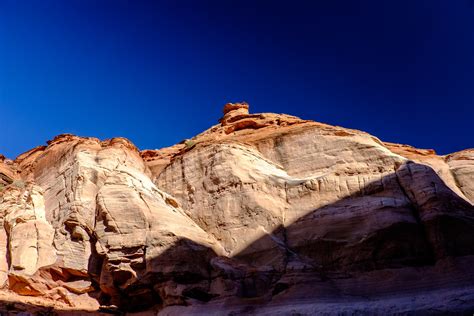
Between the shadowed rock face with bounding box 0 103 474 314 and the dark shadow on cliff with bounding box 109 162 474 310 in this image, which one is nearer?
the shadowed rock face with bounding box 0 103 474 314

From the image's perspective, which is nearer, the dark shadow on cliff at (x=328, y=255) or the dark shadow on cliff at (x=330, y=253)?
the dark shadow on cliff at (x=328, y=255)

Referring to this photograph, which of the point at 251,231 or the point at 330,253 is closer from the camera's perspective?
the point at 330,253

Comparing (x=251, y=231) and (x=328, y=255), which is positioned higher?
(x=251, y=231)

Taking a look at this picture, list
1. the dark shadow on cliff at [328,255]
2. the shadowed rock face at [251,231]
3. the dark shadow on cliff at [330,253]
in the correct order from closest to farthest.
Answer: the shadowed rock face at [251,231] < the dark shadow on cliff at [328,255] < the dark shadow on cliff at [330,253]

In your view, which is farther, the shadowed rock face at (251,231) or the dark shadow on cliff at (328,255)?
the dark shadow on cliff at (328,255)

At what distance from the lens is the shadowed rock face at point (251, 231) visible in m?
18.7

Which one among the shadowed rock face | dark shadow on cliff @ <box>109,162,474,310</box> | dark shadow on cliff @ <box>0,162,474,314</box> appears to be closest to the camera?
the shadowed rock face

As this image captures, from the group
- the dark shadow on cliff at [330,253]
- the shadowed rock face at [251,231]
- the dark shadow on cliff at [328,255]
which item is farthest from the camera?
the dark shadow on cliff at [330,253]

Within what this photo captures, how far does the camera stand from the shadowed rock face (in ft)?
61.4

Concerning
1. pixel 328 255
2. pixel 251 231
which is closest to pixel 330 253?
pixel 328 255

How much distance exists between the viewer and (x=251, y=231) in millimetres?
22688

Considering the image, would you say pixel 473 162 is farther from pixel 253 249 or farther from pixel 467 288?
pixel 253 249

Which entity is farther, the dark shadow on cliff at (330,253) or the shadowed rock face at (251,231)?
the dark shadow on cliff at (330,253)

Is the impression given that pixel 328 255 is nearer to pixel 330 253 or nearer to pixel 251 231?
pixel 330 253
